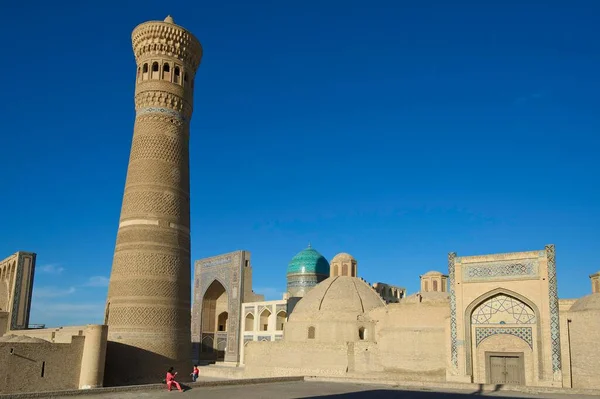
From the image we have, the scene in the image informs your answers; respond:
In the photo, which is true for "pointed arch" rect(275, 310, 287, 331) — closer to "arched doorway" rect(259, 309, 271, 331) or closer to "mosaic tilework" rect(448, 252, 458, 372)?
"arched doorway" rect(259, 309, 271, 331)

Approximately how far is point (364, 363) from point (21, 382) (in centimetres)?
1071

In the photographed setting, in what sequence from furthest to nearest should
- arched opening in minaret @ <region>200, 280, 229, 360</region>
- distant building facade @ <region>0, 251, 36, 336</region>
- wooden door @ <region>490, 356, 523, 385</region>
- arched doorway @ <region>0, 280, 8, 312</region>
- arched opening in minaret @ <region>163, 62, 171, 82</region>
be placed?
1. arched opening in minaret @ <region>200, 280, 229, 360</region>
2. arched doorway @ <region>0, 280, 8, 312</region>
3. distant building facade @ <region>0, 251, 36, 336</region>
4. arched opening in minaret @ <region>163, 62, 171, 82</region>
5. wooden door @ <region>490, 356, 523, 385</region>

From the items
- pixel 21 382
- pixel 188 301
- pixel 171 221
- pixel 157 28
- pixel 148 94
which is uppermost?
pixel 157 28

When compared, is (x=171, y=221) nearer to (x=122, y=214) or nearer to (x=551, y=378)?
(x=122, y=214)

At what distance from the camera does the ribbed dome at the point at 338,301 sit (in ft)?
73.7

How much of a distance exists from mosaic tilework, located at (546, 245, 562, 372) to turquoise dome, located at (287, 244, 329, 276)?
67.2 feet

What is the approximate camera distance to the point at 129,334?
1458 cm

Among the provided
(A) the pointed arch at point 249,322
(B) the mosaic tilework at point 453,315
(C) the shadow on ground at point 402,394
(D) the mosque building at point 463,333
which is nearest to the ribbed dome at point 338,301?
(D) the mosque building at point 463,333

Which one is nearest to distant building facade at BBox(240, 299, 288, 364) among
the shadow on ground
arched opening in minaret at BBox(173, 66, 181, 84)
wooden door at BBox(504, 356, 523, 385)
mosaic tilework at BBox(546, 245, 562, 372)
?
wooden door at BBox(504, 356, 523, 385)

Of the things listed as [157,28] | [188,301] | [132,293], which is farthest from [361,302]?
[157,28]

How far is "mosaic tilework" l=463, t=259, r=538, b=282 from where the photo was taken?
15.6 m

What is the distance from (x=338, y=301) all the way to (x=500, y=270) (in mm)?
8319

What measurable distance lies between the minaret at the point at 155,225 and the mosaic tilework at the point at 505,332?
8116 mm

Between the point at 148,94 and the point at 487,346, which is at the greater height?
the point at 148,94
